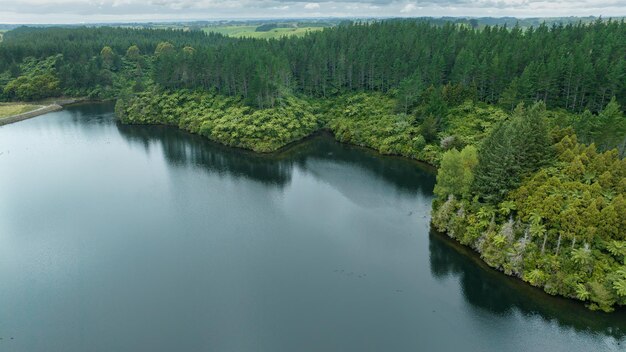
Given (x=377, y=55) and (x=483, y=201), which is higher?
(x=377, y=55)

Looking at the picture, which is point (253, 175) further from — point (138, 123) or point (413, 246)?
point (138, 123)

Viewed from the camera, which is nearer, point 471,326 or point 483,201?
point 471,326

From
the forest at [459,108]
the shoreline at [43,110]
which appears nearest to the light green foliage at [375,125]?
the forest at [459,108]

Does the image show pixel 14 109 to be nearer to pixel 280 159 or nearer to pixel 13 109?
pixel 13 109

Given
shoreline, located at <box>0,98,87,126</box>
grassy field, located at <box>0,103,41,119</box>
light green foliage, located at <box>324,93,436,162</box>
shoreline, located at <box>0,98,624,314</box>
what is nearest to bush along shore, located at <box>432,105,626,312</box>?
shoreline, located at <box>0,98,624,314</box>

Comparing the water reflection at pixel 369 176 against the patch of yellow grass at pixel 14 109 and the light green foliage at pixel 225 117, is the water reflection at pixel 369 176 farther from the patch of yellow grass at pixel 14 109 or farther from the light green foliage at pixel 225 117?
the patch of yellow grass at pixel 14 109

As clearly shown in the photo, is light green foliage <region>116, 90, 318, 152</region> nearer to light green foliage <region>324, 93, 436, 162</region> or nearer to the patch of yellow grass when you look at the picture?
light green foliage <region>324, 93, 436, 162</region>

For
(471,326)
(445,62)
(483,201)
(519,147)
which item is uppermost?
(445,62)

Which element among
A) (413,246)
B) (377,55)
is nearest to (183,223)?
(413,246)
